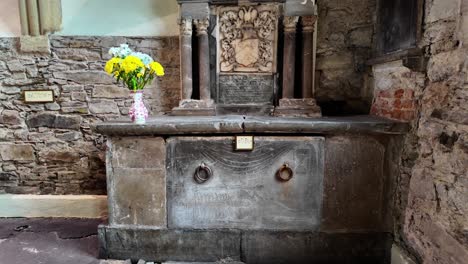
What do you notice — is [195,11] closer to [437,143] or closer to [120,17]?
[120,17]

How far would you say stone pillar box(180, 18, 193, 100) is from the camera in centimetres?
230

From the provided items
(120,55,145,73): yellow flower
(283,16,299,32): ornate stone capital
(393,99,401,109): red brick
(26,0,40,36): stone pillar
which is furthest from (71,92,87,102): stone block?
(393,99,401,109): red brick

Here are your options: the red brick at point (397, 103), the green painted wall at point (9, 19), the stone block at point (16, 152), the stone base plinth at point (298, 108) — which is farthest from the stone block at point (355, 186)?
the green painted wall at point (9, 19)

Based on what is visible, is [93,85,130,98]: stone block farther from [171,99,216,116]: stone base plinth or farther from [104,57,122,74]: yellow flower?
[104,57,122,74]: yellow flower

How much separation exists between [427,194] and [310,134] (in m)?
0.67

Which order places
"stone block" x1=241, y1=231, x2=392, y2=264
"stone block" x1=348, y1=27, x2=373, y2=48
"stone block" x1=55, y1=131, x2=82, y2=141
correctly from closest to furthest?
"stone block" x1=241, y1=231, x2=392, y2=264
"stone block" x1=348, y1=27, x2=373, y2=48
"stone block" x1=55, y1=131, x2=82, y2=141

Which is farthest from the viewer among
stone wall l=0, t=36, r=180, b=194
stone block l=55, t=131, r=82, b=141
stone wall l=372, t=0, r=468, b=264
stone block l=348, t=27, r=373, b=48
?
stone block l=55, t=131, r=82, b=141

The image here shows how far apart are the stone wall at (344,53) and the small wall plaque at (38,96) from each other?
7.17ft

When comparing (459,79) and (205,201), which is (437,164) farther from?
(205,201)

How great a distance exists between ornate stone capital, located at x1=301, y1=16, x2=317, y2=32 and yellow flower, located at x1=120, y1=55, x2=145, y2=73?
1.23m

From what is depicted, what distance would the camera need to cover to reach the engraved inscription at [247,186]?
6.12ft

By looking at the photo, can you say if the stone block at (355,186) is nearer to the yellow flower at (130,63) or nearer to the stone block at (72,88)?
the yellow flower at (130,63)

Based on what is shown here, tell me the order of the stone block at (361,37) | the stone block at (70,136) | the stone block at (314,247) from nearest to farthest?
the stone block at (314,247), the stone block at (361,37), the stone block at (70,136)

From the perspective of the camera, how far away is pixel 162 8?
2424 mm
